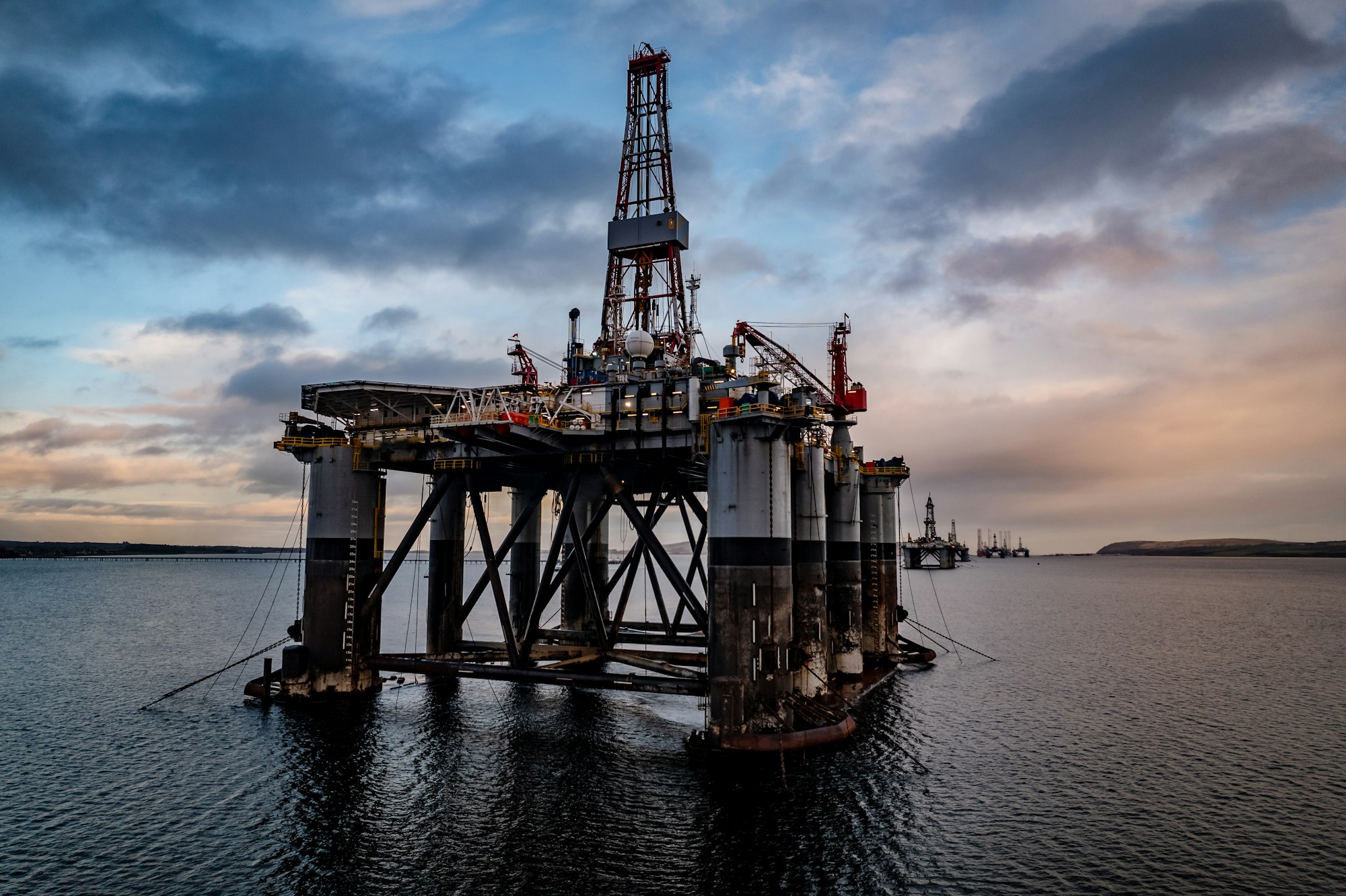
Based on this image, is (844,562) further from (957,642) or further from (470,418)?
(957,642)

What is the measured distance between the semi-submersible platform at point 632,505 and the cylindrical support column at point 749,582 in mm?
79

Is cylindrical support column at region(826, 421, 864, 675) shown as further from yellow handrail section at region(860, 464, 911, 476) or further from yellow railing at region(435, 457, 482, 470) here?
yellow railing at region(435, 457, 482, 470)

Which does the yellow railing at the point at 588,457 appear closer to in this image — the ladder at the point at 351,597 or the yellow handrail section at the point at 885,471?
the ladder at the point at 351,597

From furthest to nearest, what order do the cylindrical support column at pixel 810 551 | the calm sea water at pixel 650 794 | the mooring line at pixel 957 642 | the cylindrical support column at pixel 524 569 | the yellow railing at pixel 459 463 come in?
the mooring line at pixel 957 642 → the cylindrical support column at pixel 524 569 → the cylindrical support column at pixel 810 551 → the yellow railing at pixel 459 463 → the calm sea water at pixel 650 794

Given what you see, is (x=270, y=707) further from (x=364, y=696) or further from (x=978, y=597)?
(x=978, y=597)

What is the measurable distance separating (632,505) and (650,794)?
42.3ft

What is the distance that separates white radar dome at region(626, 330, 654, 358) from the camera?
129 ft

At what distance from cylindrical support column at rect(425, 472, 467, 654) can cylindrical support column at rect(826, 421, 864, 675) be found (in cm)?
2380

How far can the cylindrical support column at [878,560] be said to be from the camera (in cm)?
5675

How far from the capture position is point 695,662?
40.2 m

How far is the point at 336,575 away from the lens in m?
39.6

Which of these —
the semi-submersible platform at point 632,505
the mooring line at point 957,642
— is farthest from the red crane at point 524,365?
the mooring line at point 957,642

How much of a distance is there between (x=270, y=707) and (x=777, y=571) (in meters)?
27.3

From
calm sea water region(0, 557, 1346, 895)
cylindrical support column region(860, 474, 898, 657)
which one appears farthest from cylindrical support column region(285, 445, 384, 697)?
cylindrical support column region(860, 474, 898, 657)
